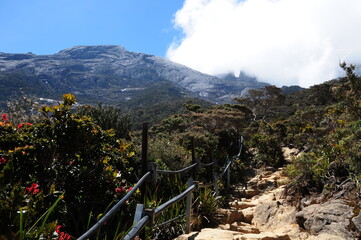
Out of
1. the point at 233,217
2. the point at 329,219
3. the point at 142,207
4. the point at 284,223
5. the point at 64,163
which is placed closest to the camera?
the point at 142,207

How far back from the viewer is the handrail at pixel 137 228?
1826mm

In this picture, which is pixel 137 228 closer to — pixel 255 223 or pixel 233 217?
pixel 233 217

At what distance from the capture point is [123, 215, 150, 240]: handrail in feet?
5.99

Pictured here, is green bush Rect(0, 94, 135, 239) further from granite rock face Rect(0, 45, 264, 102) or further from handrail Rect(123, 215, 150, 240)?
granite rock face Rect(0, 45, 264, 102)

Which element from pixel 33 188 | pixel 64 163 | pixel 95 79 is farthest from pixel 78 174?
pixel 95 79

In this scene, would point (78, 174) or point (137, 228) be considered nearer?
point (137, 228)

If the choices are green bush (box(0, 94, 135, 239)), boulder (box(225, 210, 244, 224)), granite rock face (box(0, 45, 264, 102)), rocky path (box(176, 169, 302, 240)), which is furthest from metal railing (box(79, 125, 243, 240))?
granite rock face (box(0, 45, 264, 102))

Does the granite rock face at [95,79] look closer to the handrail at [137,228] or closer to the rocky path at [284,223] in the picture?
the rocky path at [284,223]

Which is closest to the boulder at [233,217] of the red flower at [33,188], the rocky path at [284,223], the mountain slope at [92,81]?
the rocky path at [284,223]

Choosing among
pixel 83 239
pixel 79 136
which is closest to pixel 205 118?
pixel 79 136

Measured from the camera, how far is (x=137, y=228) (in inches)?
77.3

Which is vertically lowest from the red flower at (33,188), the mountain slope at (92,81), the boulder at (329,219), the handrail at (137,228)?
the boulder at (329,219)

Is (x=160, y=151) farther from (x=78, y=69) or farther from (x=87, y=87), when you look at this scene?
(x=78, y=69)

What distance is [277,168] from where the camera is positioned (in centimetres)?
1103
